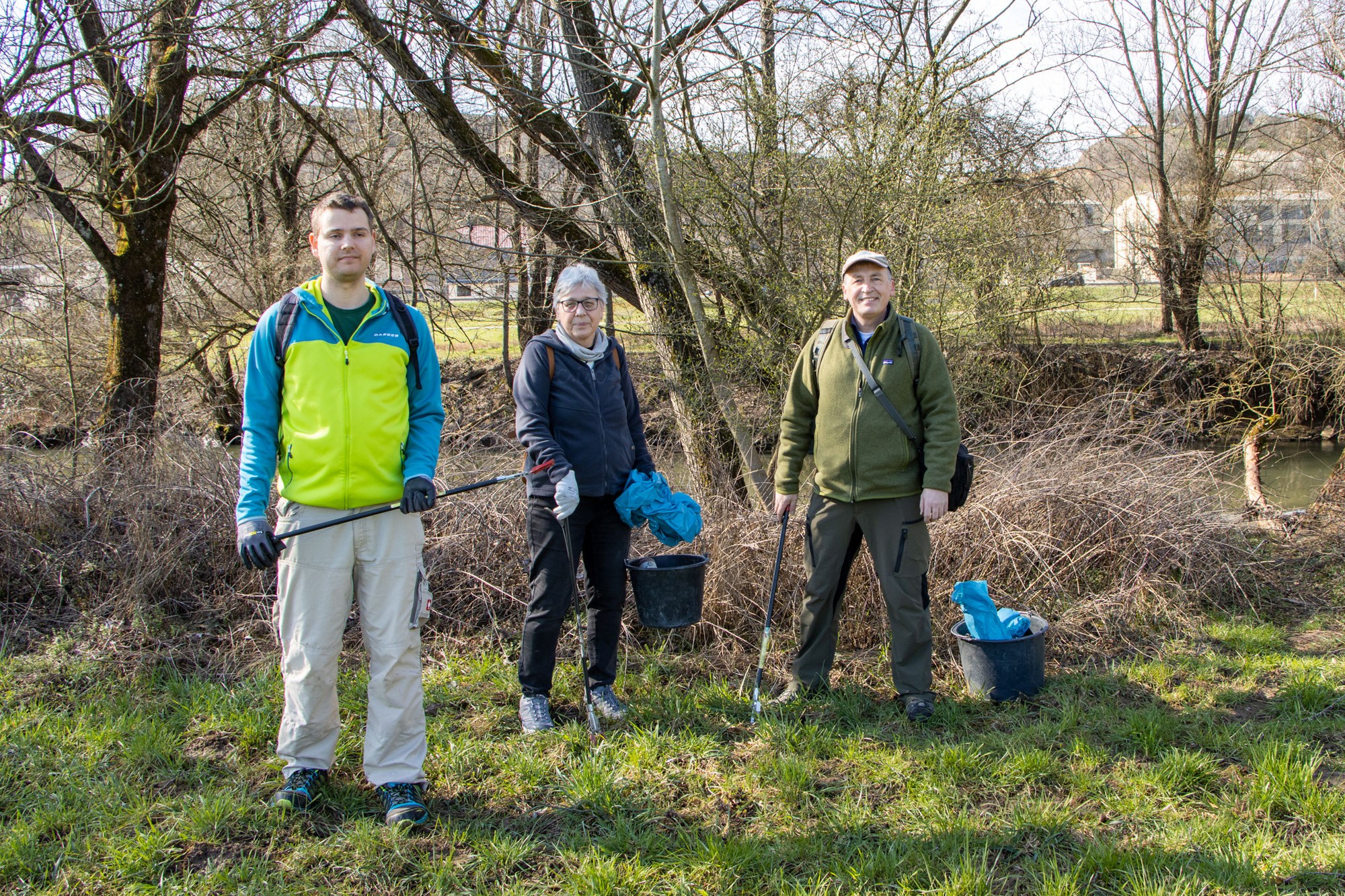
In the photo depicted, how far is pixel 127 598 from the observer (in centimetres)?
433

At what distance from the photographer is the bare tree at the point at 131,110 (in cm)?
542

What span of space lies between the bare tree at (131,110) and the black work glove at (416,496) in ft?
12.0

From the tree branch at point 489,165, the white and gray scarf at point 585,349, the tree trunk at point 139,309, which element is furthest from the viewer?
the tree trunk at point 139,309

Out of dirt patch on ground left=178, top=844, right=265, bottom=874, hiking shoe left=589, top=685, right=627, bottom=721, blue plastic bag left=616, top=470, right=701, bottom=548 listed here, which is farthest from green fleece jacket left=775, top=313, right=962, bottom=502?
dirt patch on ground left=178, top=844, right=265, bottom=874

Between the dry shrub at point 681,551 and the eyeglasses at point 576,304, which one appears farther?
the dry shrub at point 681,551

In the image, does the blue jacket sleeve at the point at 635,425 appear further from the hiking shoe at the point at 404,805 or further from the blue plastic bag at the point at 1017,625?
the blue plastic bag at the point at 1017,625

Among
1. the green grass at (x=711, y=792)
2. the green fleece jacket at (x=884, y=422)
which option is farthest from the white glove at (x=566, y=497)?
the green fleece jacket at (x=884, y=422)

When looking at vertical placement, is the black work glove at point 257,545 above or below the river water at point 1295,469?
above

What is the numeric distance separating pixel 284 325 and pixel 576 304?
1081 millimetres

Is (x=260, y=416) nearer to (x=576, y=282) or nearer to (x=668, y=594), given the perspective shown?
(x=576, y=282)

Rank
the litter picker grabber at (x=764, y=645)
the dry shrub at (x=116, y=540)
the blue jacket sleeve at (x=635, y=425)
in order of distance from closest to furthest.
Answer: the litter picker grabber at (x=764, y=645)
the blue jacket sleeve at (x=635, y=425)
the dry shrub at (x=116, y=540)

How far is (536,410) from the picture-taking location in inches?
133

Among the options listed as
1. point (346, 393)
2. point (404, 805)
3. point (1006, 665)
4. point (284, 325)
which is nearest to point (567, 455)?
point (346, 393)

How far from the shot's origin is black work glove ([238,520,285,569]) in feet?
8.90
